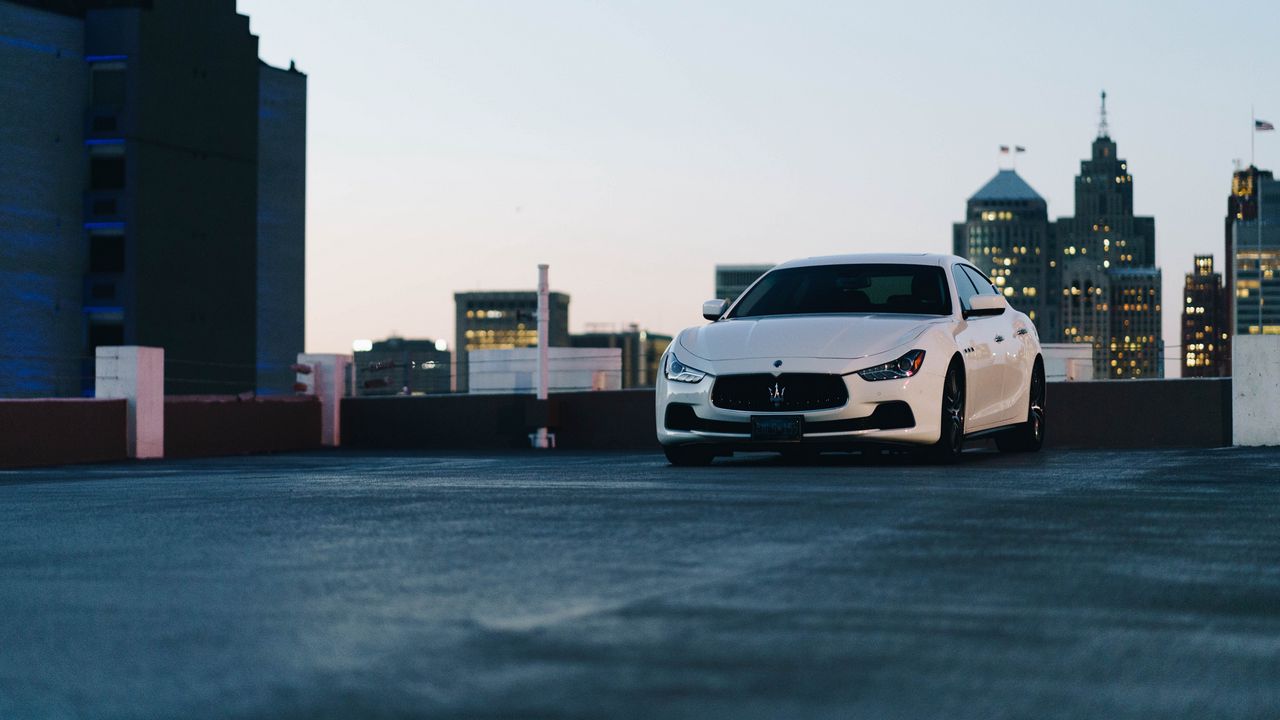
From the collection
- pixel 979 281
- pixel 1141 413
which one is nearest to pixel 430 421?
pixel 1141 413

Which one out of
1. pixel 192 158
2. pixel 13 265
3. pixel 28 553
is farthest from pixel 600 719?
pixel 192 158

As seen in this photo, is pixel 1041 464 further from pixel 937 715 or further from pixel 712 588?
pixel 937 715

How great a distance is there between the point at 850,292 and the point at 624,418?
12.6 meters

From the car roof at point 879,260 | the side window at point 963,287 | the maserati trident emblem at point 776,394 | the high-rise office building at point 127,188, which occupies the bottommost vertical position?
the maserati trident emblem at point 776,394

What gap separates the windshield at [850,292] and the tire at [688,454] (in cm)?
121

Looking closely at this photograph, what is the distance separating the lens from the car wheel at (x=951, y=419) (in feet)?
39.8

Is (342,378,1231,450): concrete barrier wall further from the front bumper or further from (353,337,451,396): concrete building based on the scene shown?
the front bumper

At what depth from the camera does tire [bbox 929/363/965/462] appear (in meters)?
12.1

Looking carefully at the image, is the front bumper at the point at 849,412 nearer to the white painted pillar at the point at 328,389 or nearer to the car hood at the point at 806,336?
the car hood at the point at 806,336

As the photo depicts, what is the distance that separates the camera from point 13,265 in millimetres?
63062

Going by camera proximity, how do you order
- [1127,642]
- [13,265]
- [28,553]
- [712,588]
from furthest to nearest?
[13,265] → [28,553] → [712,588] → [1127,642]

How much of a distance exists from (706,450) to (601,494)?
3617 mm

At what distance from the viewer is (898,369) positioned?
11797 millimetres

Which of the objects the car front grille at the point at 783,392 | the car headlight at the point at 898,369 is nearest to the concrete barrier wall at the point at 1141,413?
the car headlight at the point at 898,369
